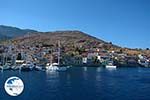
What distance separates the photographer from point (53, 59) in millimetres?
137750

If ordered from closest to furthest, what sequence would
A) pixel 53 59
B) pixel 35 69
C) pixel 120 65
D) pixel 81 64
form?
1. pixel 35 69
2. pixel 53 59
3. pixel 81 64
4. pixel 120 65

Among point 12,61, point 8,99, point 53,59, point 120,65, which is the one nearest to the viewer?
point 8,99

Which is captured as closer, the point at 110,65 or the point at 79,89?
the point at 79,89

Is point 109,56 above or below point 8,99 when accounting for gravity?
above

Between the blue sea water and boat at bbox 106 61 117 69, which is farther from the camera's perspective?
boat at bbox 106 61 117 69

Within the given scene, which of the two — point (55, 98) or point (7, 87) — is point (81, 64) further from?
point (7, 87)

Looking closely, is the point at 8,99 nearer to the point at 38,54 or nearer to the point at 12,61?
the point at 12,61

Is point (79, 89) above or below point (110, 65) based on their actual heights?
below

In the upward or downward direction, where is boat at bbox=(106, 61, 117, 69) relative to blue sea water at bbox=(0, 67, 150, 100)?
upward

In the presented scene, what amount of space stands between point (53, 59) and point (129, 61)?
57204 millimetres

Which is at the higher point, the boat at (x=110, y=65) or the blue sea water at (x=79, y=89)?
the boat at (x=110, y=65)

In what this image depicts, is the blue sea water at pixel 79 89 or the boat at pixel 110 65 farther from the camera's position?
the boat at pixel 110 65

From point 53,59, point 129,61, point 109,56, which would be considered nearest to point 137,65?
point 129,61

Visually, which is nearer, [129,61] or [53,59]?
[53,59]
